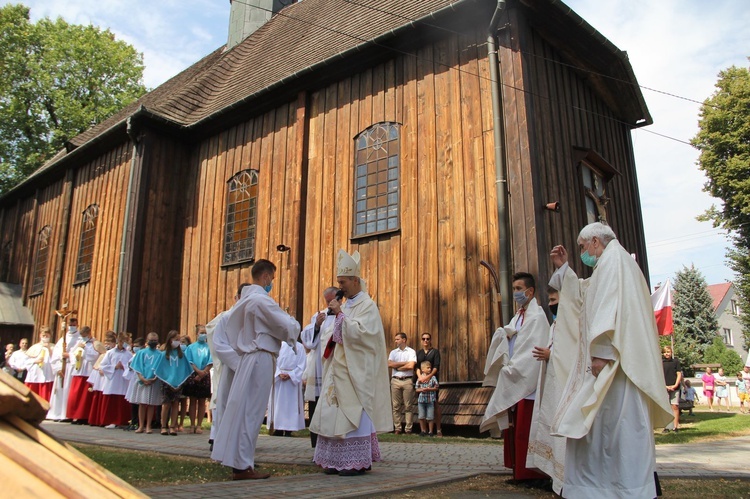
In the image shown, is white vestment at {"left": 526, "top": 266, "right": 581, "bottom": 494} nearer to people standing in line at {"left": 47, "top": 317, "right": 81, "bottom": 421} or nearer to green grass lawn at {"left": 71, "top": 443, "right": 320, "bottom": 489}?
green grass lawn at {"left": 71, "top": 443, "right": 320, "bottom": 489}

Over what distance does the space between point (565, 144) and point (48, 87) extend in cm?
2479

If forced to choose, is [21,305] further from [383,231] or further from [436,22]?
[436,22]

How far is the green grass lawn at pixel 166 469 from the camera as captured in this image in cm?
538

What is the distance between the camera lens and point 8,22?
1038 inches

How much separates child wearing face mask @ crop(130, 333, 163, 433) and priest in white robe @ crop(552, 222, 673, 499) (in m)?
8.53

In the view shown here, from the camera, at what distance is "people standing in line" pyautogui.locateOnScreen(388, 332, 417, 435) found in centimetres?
1073

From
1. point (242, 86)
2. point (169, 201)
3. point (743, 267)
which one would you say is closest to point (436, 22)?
point (242, 86)

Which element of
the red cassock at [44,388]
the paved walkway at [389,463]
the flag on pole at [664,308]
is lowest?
the paved walkway at [389,463]

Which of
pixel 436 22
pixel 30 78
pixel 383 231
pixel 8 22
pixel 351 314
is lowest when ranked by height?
pixel 351 314

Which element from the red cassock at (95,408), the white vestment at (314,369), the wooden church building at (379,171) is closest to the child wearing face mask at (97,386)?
the red cassock at (95,408)

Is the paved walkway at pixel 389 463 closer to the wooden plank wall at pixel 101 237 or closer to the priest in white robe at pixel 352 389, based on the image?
the priest in white robe at pixel 352 389

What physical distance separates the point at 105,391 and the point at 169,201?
588 cm

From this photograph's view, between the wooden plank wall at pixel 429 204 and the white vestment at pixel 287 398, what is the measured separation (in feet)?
6.47

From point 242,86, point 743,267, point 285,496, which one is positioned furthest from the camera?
point 743,267
